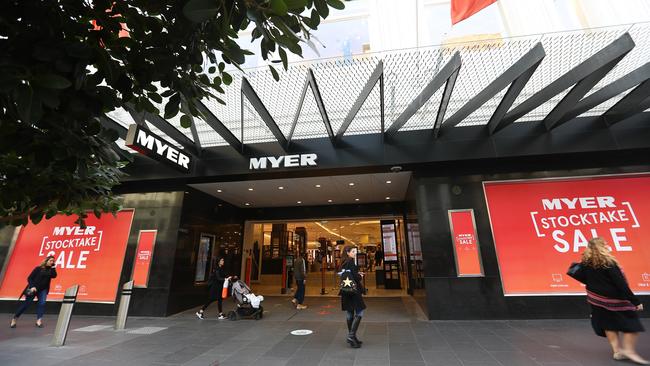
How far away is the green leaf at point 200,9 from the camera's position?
3.25 ft

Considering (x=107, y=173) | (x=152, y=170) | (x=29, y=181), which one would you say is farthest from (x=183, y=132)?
(x=29, y=181)

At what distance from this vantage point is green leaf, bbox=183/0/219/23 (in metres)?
0.99

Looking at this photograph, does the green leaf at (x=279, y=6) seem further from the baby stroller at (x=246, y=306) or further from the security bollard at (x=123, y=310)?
the security bollard at (x=123, y=310)

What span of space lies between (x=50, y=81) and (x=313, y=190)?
357 inches

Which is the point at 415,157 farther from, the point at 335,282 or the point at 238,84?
the point at 335,282

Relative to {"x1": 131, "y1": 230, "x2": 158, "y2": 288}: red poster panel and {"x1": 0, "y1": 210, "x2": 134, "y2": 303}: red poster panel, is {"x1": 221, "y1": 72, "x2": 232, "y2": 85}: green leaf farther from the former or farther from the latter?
{"x1": 0, "y1": 210, "x2": 134, "y2": 303}: red poster panel

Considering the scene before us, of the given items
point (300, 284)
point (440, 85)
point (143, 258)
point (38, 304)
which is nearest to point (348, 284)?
point (440, 85)

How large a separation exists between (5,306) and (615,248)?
17322mm

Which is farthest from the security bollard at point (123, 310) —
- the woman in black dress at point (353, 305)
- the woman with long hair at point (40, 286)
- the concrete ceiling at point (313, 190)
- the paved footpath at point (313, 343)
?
the woman in black dress at point (353, 305)

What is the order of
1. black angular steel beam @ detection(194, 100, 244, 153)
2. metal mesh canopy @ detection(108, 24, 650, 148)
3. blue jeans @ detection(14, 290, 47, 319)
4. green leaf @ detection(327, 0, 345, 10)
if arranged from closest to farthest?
1. green leaf @ detection(327, 0, 345, 10)
2. metal mesh canopy @ detection(108, 24, 650, 148)
3. black angular steel beam @ detection(194, 100, 244, 153)
4. blue jeans @ detection(14, 290, 47, 319)

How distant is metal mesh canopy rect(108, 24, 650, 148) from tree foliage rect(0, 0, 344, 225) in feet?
12.6

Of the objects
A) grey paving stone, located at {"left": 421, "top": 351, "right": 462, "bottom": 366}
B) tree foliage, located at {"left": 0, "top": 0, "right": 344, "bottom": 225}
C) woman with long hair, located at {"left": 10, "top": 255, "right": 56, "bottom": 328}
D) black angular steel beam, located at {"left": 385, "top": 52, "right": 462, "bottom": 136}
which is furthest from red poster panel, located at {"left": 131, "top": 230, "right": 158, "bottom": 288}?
black angular steel beam, located at {"left": 385, "top": 52, "right": 462, "bottom": 136}

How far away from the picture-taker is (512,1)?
337 inches

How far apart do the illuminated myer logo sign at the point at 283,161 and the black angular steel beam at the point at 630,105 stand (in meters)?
6.89
